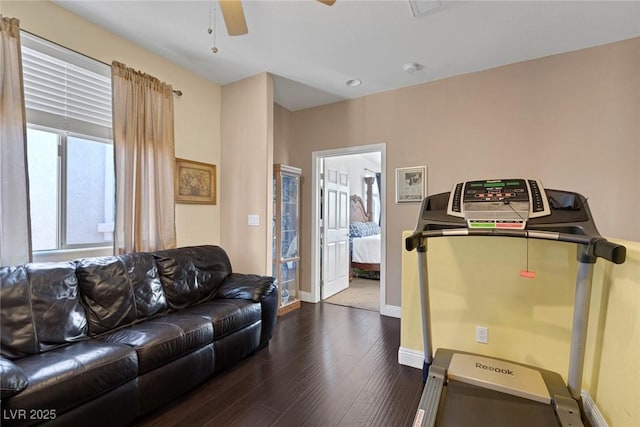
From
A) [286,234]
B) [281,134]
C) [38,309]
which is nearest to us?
[38,309]

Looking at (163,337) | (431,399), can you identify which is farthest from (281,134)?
(431,399)

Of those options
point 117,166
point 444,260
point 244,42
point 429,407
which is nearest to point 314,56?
point 244,42

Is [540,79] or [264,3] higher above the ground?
[264,3]

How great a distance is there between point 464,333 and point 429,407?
86 centimetres

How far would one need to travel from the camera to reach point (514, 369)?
6.11 feet

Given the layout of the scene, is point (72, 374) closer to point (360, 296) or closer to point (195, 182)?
point (195, 182)

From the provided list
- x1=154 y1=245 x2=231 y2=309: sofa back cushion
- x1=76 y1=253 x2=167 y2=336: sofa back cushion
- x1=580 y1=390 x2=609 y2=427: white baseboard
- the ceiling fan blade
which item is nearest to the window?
x1=76 y1=253 x2=167 y2=336: sofa back cushion

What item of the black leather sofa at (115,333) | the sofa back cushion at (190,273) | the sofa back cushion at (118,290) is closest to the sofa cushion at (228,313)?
the black leather sofa at (115,333)

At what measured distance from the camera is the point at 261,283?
9.25 ft

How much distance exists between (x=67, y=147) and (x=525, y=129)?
13.8ft

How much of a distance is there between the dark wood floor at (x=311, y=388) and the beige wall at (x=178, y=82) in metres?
1.56

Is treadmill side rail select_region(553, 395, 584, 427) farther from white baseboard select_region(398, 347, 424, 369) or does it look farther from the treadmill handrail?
white baseboard select_region(398, 347, 424, 369)

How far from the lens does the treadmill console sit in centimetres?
150

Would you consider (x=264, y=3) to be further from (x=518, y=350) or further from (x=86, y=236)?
(x=518, y=350)
